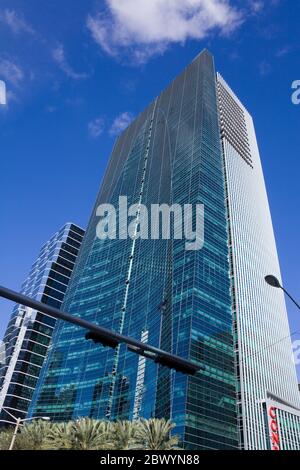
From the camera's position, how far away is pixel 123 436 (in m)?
45.5

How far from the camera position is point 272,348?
5404 inches

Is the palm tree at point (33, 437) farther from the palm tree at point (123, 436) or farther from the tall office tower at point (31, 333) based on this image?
the tall office tower at point (31, 333)

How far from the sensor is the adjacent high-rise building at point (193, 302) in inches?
4043

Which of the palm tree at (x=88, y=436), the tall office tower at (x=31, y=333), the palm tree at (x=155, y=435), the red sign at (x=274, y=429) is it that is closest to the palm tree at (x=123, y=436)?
the palm tree at (x=155, y=435)

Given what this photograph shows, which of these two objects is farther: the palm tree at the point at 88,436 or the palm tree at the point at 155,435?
the palm tree at the point at 155,435

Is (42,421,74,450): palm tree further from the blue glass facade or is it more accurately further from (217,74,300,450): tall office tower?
(217,74,300,450): tall office tower

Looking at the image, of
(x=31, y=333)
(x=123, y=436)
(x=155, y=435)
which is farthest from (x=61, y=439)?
(x=31, y=333)

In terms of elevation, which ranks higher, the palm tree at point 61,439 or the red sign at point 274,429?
the red sign at point 274,429

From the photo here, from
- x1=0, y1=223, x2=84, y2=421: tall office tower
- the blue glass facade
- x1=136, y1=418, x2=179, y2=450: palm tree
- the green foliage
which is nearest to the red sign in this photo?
the blue glass facade

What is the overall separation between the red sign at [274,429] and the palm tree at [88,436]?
7002 centimetres
